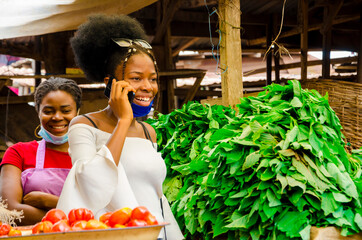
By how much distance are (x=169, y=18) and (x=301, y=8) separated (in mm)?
2038

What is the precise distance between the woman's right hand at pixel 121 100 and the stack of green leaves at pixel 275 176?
0.82 m

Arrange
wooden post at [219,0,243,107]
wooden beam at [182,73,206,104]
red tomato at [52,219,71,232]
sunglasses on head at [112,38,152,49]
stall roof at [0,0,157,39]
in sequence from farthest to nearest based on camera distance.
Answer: wooden beam at [182,73,206,104], stall roof at [0,0,157,39], wooden post at [219,0,243,107], sunglasses on head at [112,38,152,49], red tomato at [52,219,71,232]

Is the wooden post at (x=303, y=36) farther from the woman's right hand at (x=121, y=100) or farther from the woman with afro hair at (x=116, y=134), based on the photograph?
the woman's right hand at (x=121, y=100)

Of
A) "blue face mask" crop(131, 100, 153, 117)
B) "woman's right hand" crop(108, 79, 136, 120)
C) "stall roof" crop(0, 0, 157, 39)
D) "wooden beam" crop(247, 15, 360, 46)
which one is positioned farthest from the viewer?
"wooden beam" crop(247, 15, 360, 46)

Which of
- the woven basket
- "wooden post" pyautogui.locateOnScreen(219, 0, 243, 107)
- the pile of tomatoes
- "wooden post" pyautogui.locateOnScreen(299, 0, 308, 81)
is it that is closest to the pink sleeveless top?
the pile of tomatoes

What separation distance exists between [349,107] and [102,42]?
8.80 ft

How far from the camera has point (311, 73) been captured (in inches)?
482

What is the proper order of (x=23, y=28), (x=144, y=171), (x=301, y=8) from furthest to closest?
1. (x=301, y=8)
2. (x=23, y=28)
3. (x=144, y=171)

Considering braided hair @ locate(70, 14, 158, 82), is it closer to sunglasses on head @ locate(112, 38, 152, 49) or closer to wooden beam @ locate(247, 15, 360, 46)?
sunglasses on head @ locate(112, 38, 152, 49)

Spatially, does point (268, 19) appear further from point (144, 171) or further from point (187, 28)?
point (144, 171)

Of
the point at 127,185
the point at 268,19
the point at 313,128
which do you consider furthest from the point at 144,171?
the point at 268,19

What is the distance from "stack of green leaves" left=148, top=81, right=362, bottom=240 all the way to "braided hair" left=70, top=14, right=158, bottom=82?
76cm

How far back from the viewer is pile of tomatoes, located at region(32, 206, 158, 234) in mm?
1324

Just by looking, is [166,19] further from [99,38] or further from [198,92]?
[99,38]
